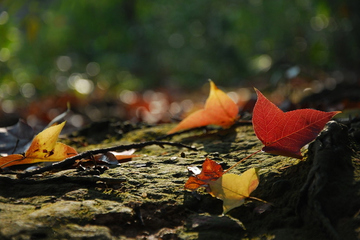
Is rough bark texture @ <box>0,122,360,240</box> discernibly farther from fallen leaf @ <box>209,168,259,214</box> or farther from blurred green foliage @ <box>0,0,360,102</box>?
blurred green foliage @ <box>0,0,360,102</box>

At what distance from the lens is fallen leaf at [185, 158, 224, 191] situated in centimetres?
92

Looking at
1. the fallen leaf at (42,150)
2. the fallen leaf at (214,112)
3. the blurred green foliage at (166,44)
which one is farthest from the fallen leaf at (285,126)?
the blurred green foliage at (166,44)

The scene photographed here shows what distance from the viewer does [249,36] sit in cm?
674

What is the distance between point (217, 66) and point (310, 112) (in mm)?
7524

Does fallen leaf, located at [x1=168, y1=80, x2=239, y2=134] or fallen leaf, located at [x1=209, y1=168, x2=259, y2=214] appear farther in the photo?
fallen leaf, located at [x1=168, y1=80, x2=239, y2=134]

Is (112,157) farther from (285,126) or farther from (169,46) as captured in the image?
(169,46)

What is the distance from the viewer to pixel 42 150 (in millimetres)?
1048

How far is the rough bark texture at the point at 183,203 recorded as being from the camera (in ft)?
2.44

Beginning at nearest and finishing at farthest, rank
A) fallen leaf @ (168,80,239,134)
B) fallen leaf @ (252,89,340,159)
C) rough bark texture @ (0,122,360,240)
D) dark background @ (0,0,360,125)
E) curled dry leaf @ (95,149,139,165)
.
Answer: rough bark texture @ (0,122,360,240) → fallen leaf @ (252,89,340,159) → curled dry leaf @ (95,149,139,165) → fallen leaf @ (168,80,239,134) → dark background @ (0,0,360,125)

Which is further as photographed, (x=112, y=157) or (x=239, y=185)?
(x=112, y=157)

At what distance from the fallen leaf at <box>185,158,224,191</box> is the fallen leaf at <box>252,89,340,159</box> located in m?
0.13

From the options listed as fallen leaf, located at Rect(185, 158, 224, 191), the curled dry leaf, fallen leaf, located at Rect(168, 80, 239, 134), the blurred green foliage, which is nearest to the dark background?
the blurred green foliage

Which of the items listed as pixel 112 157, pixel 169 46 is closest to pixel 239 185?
pixel 112 157

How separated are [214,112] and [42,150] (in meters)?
0.60
